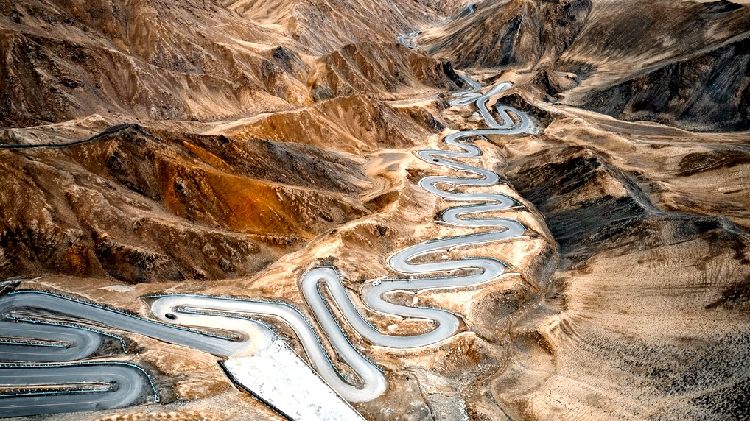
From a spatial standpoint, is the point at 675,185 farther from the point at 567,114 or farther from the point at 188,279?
the point at 188,279

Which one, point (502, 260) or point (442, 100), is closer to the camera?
point (502, 260)

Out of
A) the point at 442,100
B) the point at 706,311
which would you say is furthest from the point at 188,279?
the point at 442,100

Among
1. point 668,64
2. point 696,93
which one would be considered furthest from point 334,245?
point 668,64

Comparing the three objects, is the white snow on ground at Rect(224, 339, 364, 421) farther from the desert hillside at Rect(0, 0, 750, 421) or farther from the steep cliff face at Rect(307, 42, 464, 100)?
the steep cliff face at Rect(307, 42, 464, 100)

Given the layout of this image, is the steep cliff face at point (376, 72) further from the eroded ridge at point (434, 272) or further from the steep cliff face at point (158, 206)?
the steep cliff face at point (158, 206)

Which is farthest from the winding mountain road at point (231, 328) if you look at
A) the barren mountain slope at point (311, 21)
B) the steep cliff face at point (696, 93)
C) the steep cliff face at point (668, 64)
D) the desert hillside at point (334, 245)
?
the barren mountain slope at point (311, 21)
